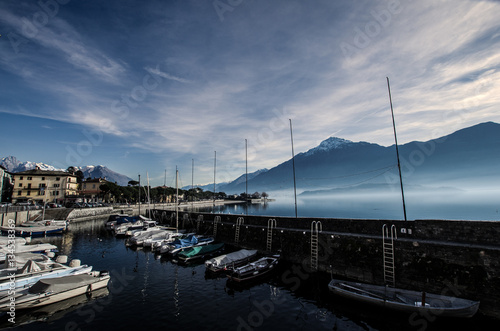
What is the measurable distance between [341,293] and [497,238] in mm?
11976

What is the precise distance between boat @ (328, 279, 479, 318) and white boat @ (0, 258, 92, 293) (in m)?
23.2

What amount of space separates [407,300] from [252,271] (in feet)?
41.0

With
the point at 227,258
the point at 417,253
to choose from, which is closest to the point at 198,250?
the point at 227,258

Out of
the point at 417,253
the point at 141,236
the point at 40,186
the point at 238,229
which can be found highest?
the point at 40,186

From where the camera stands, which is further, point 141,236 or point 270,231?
point 141,236

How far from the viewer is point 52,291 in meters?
16.7

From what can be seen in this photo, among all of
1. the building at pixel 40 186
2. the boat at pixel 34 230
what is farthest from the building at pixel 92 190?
the boat at pixel 34 230

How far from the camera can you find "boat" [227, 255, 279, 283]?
21219mm

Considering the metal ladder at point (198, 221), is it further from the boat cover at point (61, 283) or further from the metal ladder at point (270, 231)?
the boat cover at point (61, 283)

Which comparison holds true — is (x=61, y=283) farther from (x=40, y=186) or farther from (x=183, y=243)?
(x=40, y=186)

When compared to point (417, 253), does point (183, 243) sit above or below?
below

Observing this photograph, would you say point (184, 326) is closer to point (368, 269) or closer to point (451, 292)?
point (368, 269)

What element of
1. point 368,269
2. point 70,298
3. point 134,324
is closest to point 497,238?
point 368,269

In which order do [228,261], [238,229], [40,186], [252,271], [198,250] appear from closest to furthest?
[252,271]
[228,261]
[198,250]
[238,229]
[40,186]
